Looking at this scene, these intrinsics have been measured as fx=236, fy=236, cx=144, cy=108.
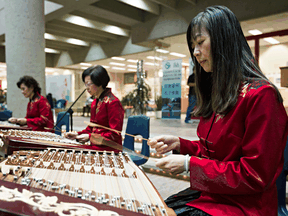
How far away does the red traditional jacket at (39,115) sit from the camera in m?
2.98

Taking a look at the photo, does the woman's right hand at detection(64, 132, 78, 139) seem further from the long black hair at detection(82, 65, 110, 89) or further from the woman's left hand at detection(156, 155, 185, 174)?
the woman's left hand at detection(156, 155, 185, 174)

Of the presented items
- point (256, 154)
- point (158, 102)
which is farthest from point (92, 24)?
point (256, 154)

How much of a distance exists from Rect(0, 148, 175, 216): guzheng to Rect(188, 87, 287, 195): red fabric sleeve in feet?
0.68

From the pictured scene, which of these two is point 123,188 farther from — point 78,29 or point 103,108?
point 78,29

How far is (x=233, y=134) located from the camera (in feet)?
2.50

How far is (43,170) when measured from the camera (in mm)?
783

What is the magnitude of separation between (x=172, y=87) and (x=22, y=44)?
3986mm

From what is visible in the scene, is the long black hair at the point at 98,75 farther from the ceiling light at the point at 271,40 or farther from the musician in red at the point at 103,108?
the ceiling light at the point at 271,40

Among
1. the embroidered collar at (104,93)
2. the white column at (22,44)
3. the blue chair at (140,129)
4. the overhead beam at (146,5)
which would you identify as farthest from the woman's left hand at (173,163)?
the overhead beam at (146,5)

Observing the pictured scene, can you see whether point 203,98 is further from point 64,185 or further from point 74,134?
point 74,134

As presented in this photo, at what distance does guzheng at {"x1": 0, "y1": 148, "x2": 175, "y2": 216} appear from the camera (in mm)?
467

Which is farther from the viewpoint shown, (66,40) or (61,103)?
(61,103)

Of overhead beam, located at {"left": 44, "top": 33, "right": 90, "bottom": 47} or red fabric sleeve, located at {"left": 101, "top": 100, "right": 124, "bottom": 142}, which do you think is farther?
overhead beam, located at {"left": 44, "top": 33, "right": 90, "bottom": 47}

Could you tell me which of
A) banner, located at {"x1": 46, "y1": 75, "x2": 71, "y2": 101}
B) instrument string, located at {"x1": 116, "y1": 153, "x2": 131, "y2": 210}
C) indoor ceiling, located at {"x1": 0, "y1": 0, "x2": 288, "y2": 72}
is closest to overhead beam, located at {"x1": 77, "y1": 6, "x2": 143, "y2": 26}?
indoor ceiling, located at {"x1": 0, "y1": 0, "x2": 288, "y2": 72}
